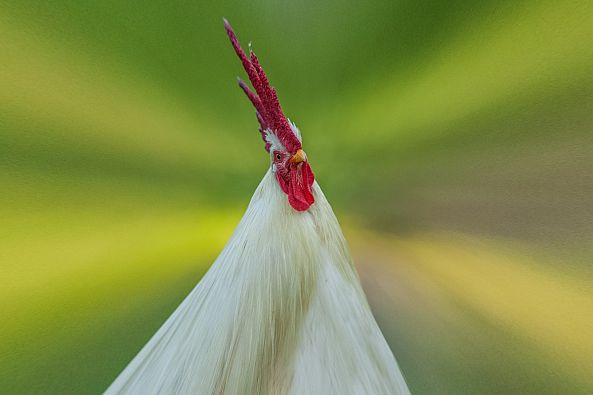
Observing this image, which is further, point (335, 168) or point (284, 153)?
point (335, 168)

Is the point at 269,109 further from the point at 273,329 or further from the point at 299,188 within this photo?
the point at 273,329

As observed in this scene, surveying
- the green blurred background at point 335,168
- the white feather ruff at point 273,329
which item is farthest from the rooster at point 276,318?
the green blurred background at point 335,168

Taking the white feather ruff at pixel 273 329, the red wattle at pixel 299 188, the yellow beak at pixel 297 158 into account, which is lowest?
the white feather ruff at pixel 273 329

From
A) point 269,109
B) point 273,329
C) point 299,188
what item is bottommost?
point 273,329

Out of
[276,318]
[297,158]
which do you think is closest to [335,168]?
[297,158]

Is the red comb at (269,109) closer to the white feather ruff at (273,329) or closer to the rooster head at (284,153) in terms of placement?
the rooster head at (284,153)

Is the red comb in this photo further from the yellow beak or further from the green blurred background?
the green blurred background
